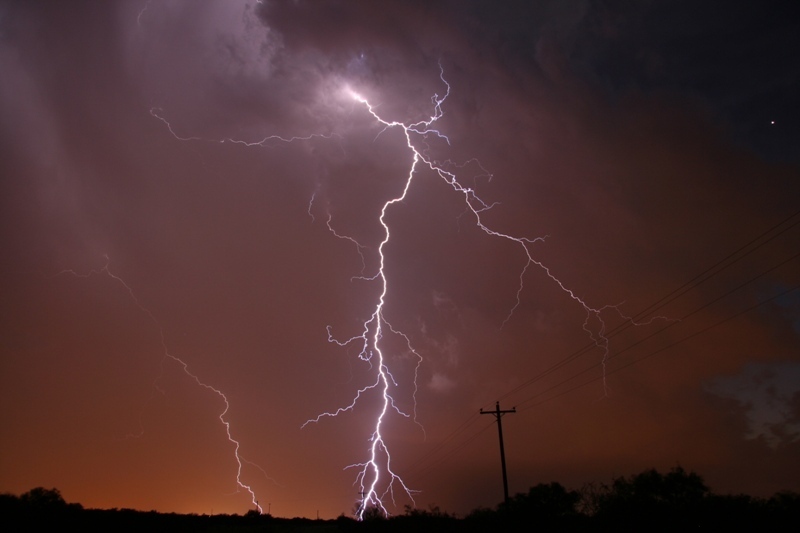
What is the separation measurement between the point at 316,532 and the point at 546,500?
1541 cm

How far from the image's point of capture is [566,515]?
21312 mm

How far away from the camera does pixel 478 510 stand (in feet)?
99.8

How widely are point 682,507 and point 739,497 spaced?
2749 millimetres

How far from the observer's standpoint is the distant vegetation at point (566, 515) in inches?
565

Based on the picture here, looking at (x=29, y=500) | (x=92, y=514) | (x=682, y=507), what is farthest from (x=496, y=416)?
(x=29, y=500)

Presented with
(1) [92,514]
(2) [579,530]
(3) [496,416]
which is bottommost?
(2) [579,530]

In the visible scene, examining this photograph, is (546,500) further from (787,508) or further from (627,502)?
(787,508)

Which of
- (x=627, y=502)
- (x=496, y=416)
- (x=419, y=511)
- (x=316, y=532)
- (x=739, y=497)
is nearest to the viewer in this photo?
(x=739, y=497)

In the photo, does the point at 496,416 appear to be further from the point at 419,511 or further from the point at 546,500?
the point at 419,511

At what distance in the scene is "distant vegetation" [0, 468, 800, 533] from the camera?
1435 cm

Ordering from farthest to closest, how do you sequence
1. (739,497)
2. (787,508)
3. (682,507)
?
(739,497)
(682,507)
(787,508)

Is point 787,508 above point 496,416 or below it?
below

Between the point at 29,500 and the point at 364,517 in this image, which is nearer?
the point at 29,500

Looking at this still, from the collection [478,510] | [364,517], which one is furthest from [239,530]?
[478,510]
